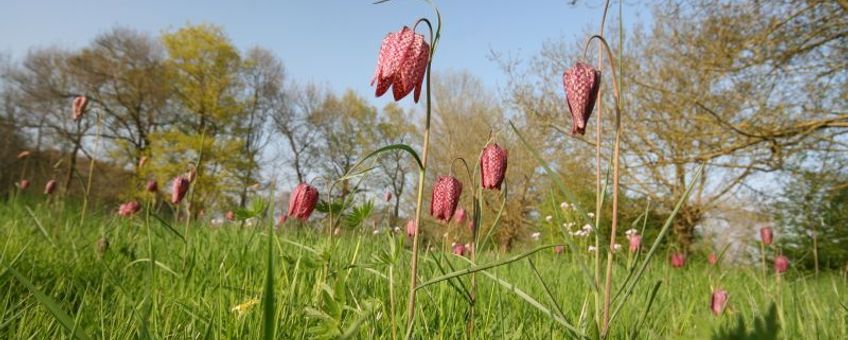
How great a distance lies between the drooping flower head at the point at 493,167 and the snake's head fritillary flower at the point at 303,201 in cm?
45

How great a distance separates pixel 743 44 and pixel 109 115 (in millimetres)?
15688

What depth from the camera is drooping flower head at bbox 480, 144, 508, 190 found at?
112 centimetres

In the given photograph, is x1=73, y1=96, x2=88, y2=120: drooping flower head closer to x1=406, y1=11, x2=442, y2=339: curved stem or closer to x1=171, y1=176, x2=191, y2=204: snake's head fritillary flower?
x1=171, y1=176, x2=191, y2=204: snake's head fritillary flower

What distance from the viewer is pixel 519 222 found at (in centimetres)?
986

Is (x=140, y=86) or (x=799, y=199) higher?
(x=140, y=86)

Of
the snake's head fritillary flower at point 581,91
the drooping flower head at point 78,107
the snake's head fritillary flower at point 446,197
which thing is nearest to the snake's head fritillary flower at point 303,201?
the snake's head fritillary flower at point 446,197

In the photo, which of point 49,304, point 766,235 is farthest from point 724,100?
point 49,304

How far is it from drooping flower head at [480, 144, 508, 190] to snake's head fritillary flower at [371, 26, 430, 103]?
12.5 inches

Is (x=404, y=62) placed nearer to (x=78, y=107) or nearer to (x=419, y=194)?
(x=419, y=194)

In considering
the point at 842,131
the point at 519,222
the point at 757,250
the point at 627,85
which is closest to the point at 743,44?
the point at 842,131

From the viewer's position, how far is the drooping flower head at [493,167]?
1116 millimetres

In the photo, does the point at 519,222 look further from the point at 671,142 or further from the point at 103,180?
the point at 103,180

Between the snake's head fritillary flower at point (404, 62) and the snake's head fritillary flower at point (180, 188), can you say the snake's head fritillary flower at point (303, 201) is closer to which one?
the snake's head fritillary flower at point (404, 62)

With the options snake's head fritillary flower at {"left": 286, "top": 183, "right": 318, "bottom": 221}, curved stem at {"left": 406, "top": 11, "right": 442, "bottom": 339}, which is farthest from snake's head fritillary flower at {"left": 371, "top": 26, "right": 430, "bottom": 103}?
snake's head fritillary flower at {"left": 286, "top": 183, "right": 318, "bottom": 221}
